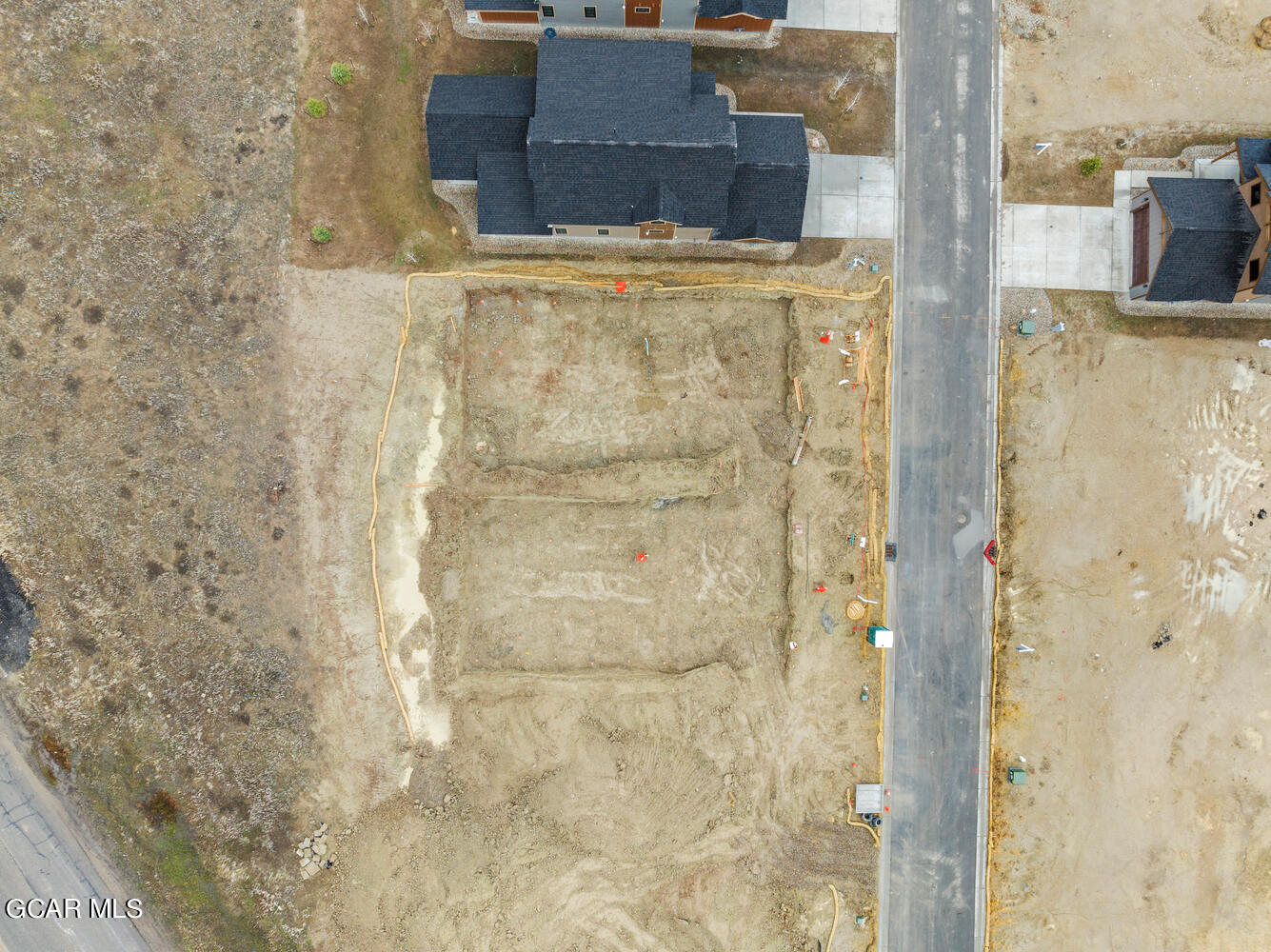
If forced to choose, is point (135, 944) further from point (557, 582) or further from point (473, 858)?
point (557, 582)

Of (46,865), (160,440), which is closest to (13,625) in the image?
(160,440)

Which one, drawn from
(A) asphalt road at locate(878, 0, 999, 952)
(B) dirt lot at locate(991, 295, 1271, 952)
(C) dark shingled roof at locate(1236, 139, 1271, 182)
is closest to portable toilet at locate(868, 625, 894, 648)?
(A) asphalt road at locate(878, 0, 999, 952)

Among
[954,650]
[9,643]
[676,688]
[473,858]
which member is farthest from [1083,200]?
[9,643]

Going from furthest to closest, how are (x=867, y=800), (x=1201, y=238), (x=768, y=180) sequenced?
(x=867, y=800), (x=1201, y=238), (x=768, y=180)

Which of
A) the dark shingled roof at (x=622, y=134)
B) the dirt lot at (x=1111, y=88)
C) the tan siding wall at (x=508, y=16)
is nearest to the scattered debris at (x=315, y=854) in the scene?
the dark shingled roof at (x=622, y=134)

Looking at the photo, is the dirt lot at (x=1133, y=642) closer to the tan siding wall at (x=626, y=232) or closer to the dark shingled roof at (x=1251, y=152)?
the dark shingled roof at (x=1251, y=152)

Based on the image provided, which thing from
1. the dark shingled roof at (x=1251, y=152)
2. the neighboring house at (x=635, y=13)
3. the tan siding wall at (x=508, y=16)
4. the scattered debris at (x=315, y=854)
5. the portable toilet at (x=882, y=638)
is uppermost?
the tan siding wall at (x=508, y=16)

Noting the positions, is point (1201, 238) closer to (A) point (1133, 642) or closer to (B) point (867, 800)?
(A) point (1133, 642)
